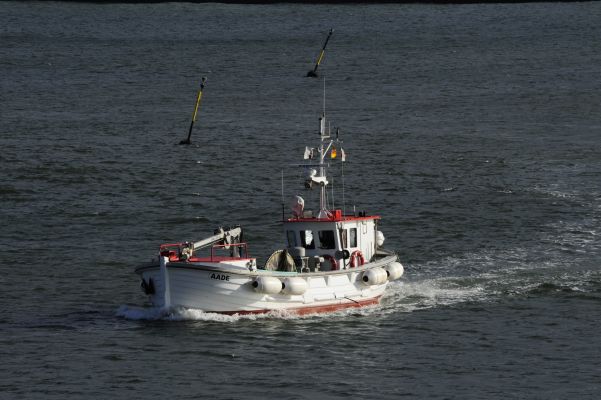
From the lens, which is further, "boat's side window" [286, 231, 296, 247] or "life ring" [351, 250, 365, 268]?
"life ring" [351, 250, 365, 268]

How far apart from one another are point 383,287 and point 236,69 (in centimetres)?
8977

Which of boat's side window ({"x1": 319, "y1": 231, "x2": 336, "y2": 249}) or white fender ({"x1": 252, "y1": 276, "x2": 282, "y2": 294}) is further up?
boat's side window ({"x1": 319, "y1": 231, "x2": 336, "y2": 249})

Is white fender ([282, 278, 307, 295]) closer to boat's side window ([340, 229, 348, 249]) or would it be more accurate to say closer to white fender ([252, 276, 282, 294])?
white fender ([252, 276, 282, 294])

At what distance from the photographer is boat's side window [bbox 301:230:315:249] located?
49.2 meters

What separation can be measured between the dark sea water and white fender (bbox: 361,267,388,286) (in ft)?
4.34

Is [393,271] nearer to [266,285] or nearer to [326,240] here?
[326,240]

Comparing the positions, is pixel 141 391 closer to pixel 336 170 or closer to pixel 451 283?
pixel 451 283

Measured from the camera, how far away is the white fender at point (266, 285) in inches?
1764

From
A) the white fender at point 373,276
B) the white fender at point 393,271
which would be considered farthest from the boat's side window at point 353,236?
the white fender at point 373,276

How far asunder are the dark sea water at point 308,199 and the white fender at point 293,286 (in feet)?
4.76

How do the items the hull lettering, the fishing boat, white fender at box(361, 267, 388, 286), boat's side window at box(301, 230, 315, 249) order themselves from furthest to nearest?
boat's side window at box(301, 230, 315, 249) < white fender at box(361, 267, 388, 286) < the fishing boat < the hull lettering

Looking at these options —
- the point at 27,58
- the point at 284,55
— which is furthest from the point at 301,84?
the point at 27,58

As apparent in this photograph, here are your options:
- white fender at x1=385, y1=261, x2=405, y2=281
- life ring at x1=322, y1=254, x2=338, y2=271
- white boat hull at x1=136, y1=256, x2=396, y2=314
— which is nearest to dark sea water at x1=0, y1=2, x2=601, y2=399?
white boat hull at x1=136, y1=256, x2=396, y2=314

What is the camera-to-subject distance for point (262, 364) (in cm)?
4153
